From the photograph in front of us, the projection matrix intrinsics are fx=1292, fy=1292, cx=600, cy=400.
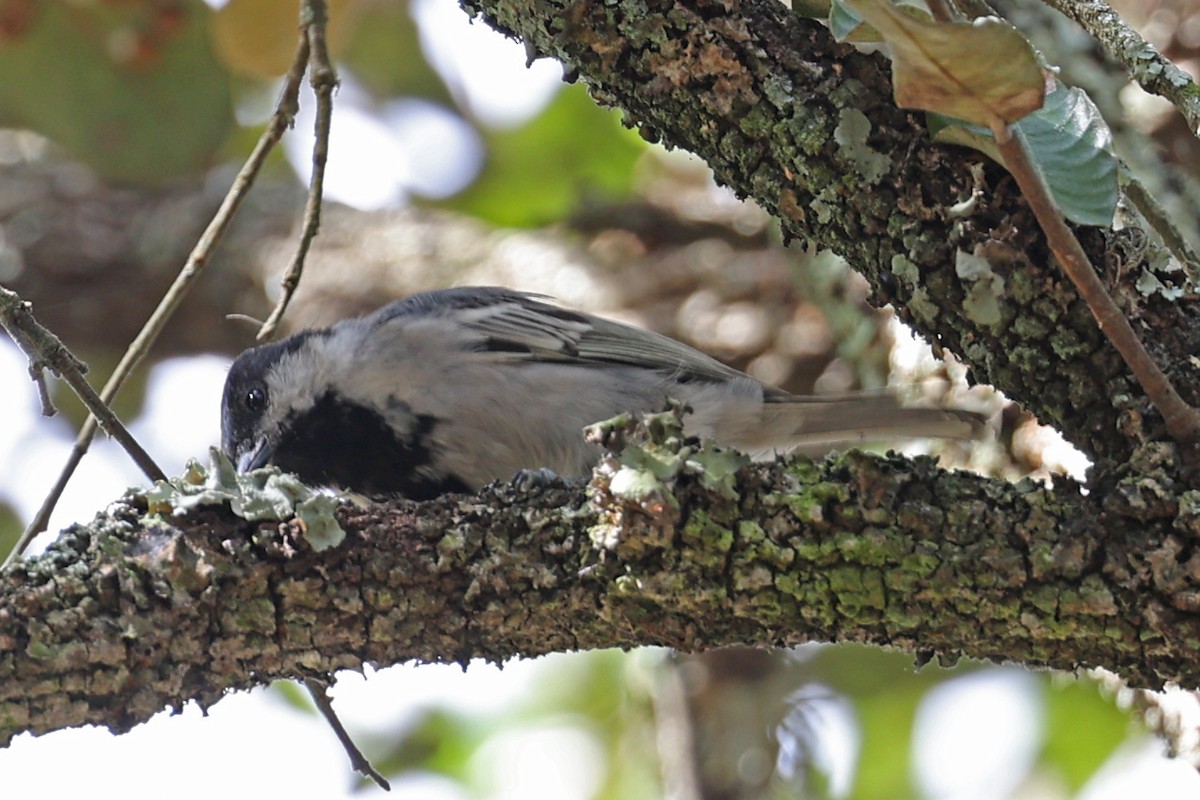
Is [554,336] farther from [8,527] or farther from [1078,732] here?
[1078,732]

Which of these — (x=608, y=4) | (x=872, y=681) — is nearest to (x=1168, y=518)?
(x=608, y=4)

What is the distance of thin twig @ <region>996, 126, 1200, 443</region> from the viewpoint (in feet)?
5.65

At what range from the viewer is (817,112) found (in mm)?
2055

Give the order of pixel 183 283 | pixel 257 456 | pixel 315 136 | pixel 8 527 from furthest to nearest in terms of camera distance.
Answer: pixel 8 527
pixel 257 456
pixel 315 136
pixel 183 283

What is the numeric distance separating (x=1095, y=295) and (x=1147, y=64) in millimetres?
561

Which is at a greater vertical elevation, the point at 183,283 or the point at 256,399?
the point at 256,399

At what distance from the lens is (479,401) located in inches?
136

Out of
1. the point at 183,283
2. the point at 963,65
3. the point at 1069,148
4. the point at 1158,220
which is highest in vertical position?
the point at 183,283

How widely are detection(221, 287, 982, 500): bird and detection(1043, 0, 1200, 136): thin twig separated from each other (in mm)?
1172

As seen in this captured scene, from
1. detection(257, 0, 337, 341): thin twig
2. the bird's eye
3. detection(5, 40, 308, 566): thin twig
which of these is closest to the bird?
the bird's eye

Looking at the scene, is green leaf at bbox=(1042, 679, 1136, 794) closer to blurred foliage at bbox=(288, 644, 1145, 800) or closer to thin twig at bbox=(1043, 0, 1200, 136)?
blurred foliage at bbox=(288, 644, 1145, 800)

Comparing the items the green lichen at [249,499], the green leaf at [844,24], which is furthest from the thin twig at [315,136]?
the green leaf at [844,24]

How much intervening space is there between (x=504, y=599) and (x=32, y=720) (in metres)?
0.73

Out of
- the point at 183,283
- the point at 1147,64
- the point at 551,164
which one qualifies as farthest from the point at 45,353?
the point at 551,164
